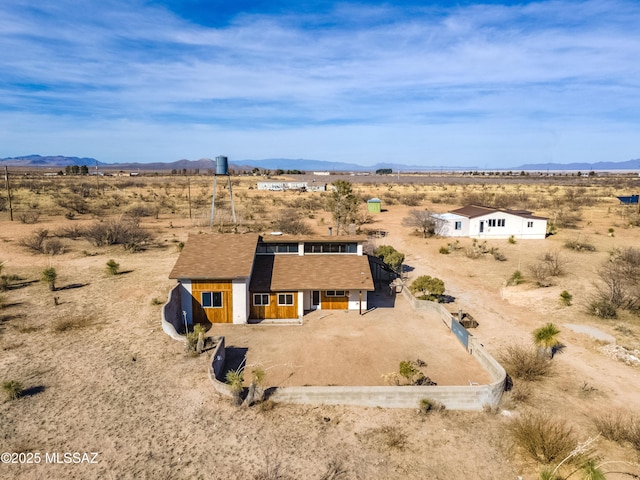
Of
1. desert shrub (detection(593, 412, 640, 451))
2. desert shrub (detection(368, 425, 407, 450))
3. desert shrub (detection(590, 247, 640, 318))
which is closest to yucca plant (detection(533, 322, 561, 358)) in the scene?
desert shrub (detection(593, 412, 640, 451))

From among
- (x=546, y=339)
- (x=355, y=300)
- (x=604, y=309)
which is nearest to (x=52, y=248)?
(x=355, y=300)

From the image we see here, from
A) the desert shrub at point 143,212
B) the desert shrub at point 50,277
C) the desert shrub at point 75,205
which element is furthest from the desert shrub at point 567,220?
the desert shrub at point 75,205

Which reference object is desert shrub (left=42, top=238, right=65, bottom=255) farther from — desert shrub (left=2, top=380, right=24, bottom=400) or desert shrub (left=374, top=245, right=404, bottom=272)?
desert shrub (left=374, top=245, right=404, bottom=272)

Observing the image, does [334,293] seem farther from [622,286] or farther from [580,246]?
[580,246]

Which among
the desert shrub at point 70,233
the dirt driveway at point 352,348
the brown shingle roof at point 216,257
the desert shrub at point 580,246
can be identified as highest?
the brown shingle roof at point 216,257

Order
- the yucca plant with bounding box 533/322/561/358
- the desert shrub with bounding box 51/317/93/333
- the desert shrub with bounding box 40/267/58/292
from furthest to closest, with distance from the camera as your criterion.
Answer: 1. the desert shrub with bounding box 40/267/58/292
2. the desert shrub with bounding box 51/317/93/333
3. the yucca plant with bounding box 533/322/561/358

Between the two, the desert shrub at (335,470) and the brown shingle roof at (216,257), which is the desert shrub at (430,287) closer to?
the brown shingle roof at (216,257)

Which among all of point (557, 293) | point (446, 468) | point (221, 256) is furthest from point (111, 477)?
point (557, 293)
